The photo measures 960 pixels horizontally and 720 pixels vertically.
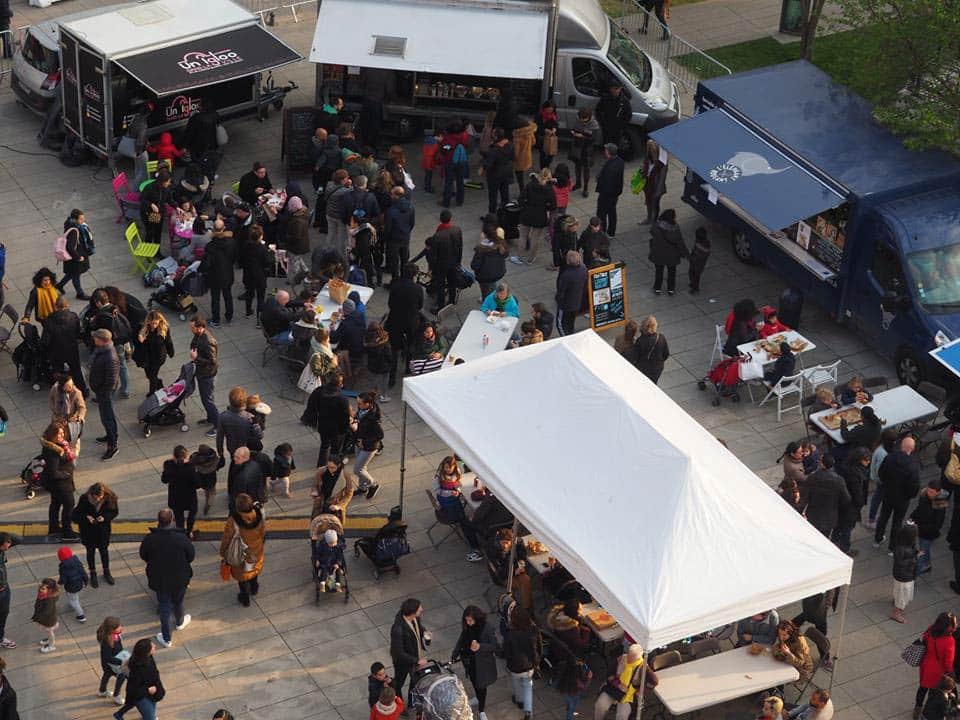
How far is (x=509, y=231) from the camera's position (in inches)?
970

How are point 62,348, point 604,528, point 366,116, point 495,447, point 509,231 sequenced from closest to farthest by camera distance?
1. point 604,528
2. point 495,447
3. point 62,348
4. point 509,231
5. point 366,116

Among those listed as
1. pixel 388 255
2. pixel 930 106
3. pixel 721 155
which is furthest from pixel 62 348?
pixel 930 106

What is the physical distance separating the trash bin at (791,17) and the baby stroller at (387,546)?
16.7m

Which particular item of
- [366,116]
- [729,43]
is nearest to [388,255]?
[366,116]

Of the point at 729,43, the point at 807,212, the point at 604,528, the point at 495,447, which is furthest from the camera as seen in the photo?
the point at 729,43

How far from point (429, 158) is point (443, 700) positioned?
12362 millimetres

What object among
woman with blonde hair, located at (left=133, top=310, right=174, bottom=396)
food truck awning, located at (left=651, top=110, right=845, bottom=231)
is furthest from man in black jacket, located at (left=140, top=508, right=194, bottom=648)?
food truck awning, located at (left=651, top=110, right=845, bottom=231)

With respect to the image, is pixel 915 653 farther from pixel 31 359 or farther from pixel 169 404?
pixel 31 359

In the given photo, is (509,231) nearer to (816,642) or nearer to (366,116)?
(366,116)

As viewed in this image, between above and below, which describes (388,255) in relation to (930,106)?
below

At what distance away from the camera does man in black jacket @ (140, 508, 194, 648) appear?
16.9 m

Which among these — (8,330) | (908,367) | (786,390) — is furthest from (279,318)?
(908,367)

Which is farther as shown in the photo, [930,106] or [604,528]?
[930,106]

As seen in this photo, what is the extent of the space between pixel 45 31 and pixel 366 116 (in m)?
5.49
